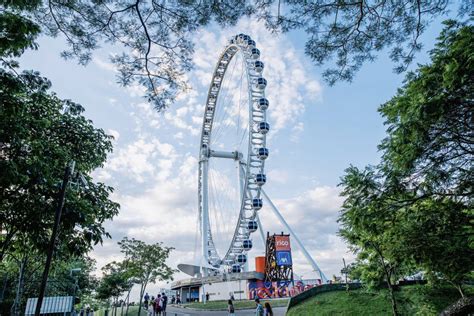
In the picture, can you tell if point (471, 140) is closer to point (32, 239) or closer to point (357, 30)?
point (357, 30)

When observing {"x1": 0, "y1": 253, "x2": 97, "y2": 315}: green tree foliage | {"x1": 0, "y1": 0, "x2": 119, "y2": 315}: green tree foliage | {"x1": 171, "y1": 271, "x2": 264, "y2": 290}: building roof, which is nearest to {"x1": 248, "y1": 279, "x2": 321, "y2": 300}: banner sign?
{"x1": 171, "y1": 271, "x2": 264, "y2": 290}: building roof

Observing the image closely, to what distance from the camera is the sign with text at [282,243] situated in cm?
3160

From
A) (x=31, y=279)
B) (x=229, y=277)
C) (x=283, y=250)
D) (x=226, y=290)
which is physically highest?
(x=283, y=250)

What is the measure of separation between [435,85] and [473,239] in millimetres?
2866

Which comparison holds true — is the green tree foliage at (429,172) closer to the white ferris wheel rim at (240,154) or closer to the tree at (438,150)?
the tree at (438,150)

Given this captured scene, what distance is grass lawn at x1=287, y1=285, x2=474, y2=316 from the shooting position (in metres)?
14.4

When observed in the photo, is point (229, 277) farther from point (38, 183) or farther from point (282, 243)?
point (38, 183)

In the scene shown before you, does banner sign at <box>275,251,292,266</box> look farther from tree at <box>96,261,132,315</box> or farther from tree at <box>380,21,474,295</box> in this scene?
tree at <box>380,21,474,295</box>

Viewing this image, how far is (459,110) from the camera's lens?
5.95 m

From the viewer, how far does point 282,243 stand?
31875 millimetres

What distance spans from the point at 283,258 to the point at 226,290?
10586 mm

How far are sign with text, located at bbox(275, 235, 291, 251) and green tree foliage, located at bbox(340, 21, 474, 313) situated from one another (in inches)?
939

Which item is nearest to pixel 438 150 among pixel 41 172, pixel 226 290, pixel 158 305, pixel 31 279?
pixel 41 172

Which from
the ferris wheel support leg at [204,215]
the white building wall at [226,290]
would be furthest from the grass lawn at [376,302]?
Result: the ferris wheel support leg at [204,215]
